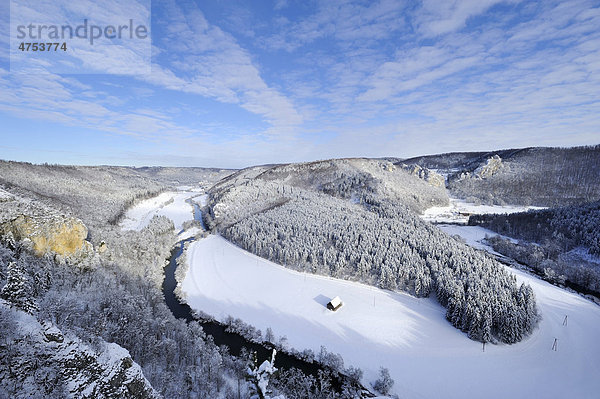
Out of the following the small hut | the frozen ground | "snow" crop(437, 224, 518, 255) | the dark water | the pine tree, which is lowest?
the dark water

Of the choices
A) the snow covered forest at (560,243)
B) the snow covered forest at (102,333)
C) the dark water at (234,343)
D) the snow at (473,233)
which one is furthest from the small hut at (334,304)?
the snow at (473,233)

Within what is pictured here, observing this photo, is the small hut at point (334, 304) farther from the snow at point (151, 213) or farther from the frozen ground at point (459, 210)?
the frozen ground at point (459, 210)

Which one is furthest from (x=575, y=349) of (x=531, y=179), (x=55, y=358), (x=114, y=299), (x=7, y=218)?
(x=531, y=179)

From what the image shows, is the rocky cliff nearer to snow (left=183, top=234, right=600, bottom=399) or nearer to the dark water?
the dark water

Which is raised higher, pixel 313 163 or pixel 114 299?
pixel 313 163

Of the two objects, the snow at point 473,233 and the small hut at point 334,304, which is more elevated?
the snow at point 473,233

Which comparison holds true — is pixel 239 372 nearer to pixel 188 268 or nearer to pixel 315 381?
pixel 315 381

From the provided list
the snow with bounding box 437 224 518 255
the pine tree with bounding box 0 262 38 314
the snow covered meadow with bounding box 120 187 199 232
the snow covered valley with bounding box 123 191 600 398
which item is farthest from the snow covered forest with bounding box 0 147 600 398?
the snow covered meadow with bounding box 120 187 199 232
